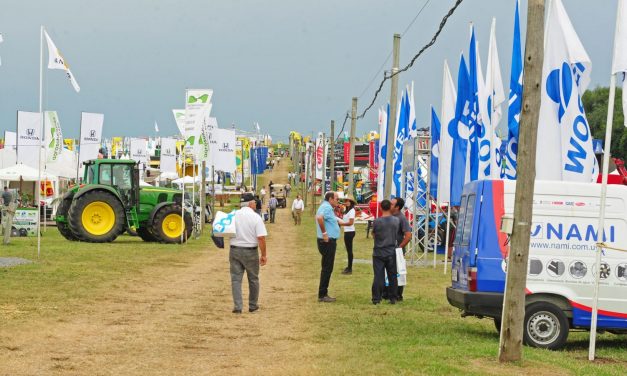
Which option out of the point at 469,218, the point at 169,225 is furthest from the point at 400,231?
the point at 169,225

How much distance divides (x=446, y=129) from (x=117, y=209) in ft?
35.9

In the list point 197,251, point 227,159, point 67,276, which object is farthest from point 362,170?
point 67,276

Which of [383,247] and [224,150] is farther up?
[224,150]

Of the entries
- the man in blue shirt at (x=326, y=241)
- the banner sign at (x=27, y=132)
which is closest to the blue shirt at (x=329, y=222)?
the man in blue shirt at (x=326, y=241)

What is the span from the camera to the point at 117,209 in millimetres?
32250

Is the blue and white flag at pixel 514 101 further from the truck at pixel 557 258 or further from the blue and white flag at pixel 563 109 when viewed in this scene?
the truck at pixel 557 258

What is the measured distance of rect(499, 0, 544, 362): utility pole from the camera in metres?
10.8

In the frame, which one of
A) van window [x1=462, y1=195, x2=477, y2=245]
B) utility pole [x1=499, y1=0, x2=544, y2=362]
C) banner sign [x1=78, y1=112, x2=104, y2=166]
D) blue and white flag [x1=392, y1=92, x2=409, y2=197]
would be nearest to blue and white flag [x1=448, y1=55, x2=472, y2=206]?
blue and white flag [x1=392, y1=92, x2=409, y2=197]

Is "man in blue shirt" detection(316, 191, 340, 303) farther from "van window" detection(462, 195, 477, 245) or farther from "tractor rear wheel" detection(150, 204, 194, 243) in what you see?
"tractor rear wheel" detection(150, 204, 194, 243)

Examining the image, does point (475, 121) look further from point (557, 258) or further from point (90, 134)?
point (90, 134)

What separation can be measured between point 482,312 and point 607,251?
5.81 feet

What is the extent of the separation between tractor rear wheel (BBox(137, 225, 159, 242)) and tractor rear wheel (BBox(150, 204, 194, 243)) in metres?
0.97

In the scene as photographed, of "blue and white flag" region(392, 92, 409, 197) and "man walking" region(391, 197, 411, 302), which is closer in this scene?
"man walking" region(391, 197, 411, 302)

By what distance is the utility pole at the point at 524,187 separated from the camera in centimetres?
1077
